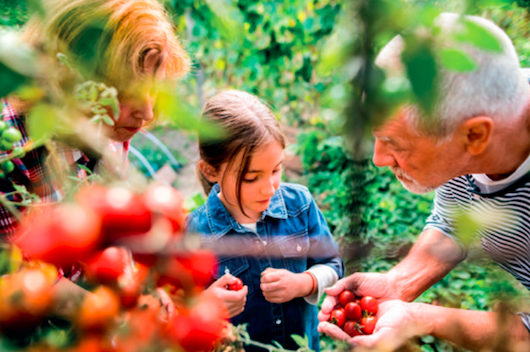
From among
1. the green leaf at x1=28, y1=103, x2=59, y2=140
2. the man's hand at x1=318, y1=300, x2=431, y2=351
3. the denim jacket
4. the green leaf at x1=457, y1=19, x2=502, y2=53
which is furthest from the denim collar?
the green leaf at x1=457, y1=19, x2=502, y2=53

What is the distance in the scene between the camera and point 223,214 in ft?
5.32

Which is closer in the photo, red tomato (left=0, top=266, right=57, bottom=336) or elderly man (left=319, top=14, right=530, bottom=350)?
red tomato (left=0, top=266, right=57, bottom=336)

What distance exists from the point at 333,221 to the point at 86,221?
9.44ft

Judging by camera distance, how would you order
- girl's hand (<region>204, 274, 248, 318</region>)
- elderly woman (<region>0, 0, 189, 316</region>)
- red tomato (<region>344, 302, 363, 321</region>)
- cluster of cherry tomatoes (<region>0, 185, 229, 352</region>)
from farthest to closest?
red tomato (<region>344, 302, 363, 321</region>) → girl's hand (<region>204, 274, 248, 318</region>) → elderly woman (<region>0, 0, 189, 316</region>) → cluster of cherry tomatoes (<region>0, 185, 229, 352</region>)

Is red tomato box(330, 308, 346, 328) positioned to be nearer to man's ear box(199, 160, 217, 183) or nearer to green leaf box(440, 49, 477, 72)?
man's ear box(199, 160, 217, 183)

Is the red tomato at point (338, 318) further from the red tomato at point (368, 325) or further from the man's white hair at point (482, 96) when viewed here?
the man's white hair at point (482, 96)

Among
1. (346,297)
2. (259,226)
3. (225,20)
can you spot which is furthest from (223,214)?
(225,20)

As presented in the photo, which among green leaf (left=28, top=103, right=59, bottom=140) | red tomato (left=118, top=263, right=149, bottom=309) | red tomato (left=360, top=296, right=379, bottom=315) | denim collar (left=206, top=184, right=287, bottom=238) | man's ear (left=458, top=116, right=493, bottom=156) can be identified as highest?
green leaf (left=28, top=103, right=59, bottom=140)

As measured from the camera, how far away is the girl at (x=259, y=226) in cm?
155

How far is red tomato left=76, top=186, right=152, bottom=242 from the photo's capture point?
42 cm

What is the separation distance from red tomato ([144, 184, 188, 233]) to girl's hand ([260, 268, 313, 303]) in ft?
3.38

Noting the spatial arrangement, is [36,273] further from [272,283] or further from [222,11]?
[272,283]

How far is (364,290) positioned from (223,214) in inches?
27.2

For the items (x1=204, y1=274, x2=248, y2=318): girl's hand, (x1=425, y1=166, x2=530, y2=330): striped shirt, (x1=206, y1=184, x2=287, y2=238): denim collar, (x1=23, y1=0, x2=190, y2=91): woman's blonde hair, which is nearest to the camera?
(x1=23, y1=0, x2=190, y2=91): woman's blonde hair
